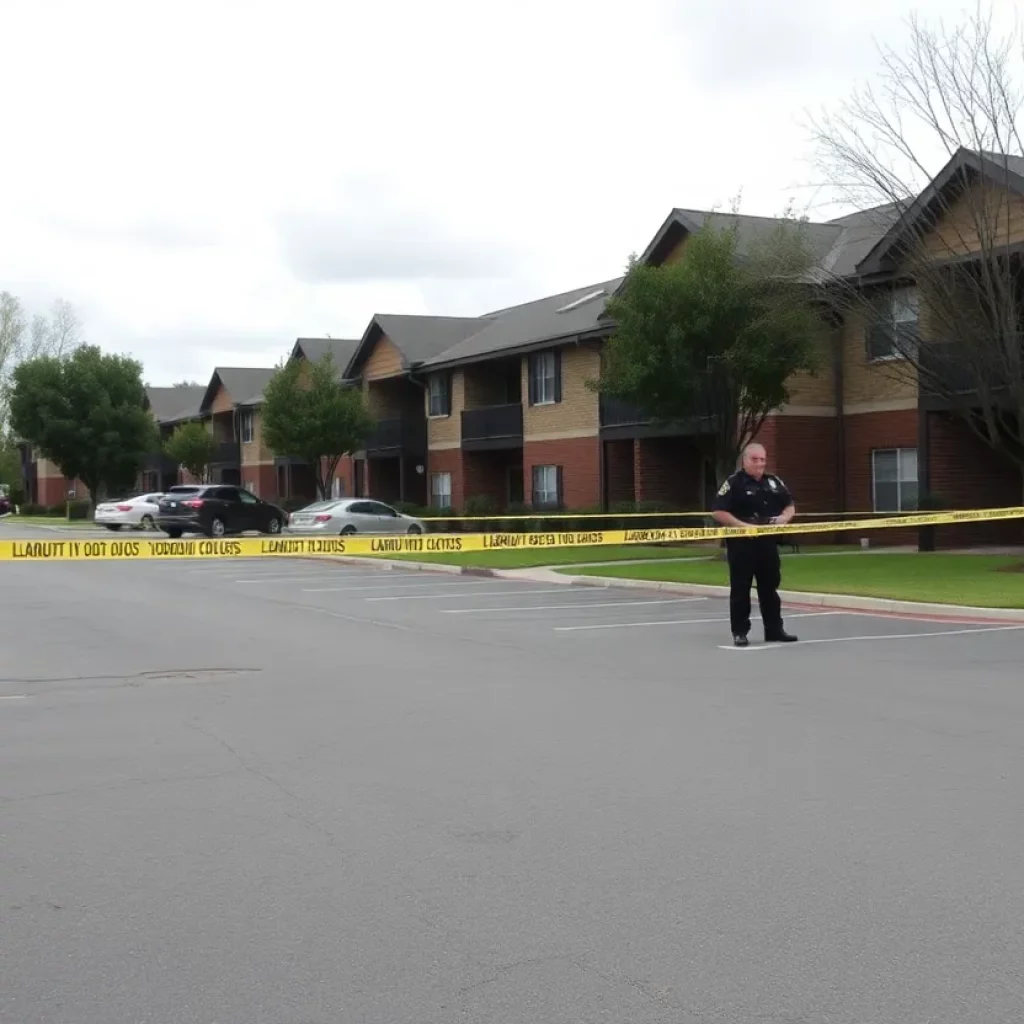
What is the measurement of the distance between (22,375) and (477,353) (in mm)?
32013

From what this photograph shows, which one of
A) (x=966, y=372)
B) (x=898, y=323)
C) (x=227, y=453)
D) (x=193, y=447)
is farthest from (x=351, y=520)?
(x=227, y=453)

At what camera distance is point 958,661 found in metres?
11.5

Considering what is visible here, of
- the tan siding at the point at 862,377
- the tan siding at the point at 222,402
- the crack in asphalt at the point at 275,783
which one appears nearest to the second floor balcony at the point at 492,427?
the tan siding at the point at 862,377

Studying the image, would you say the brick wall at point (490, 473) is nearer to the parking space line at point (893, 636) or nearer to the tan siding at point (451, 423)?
the tan siding at point (451, 423)

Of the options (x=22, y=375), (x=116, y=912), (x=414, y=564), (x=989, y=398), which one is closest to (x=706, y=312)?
(x=989, y=398)

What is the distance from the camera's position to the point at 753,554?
40.7 feet

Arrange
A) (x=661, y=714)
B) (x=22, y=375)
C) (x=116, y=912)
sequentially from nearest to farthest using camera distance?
(x=116, y=912)
(x=661, y=714)
(x=22, y=375)

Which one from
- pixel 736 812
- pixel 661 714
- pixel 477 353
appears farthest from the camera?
pixel 477 353

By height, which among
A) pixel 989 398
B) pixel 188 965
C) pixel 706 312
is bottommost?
pixel 188 965

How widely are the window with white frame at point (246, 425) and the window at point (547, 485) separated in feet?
84.0

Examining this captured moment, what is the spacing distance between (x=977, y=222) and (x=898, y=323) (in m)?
2.37

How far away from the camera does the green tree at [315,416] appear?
42.4 meters

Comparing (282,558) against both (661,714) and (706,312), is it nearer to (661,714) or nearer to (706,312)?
(706,312)

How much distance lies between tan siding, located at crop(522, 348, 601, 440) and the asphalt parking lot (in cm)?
2337
